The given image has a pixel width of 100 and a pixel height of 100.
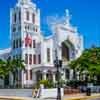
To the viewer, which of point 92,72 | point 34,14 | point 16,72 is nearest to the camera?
point 92,72

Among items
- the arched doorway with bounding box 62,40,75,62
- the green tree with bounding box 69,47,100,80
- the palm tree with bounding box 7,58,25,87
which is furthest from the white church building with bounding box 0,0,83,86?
the green tree with bounding box 69,47,100,80

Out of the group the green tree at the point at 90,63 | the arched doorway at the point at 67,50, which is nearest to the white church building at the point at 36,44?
the arched doorway at the point at 67,50

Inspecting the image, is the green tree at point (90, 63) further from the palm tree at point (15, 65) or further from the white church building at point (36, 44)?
the palm tree at point (15, 65)

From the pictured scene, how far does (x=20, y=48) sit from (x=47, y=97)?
37545mm

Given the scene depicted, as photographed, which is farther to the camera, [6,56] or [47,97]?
[6,56]

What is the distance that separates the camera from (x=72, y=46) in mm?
92375

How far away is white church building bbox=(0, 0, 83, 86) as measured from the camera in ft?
270

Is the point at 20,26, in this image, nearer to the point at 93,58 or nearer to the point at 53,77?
the point at 53,77

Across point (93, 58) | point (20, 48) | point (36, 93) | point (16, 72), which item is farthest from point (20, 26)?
point (36, 93)

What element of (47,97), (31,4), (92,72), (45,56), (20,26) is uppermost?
(31,4)

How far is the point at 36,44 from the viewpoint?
8531 cm

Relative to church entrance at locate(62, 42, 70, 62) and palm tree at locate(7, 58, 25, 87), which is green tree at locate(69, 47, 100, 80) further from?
church entrance at locate(62, 42, 70, 62)

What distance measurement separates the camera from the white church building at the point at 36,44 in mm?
82375

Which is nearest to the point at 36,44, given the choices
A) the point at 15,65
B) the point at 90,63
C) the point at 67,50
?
the point at 15,65
